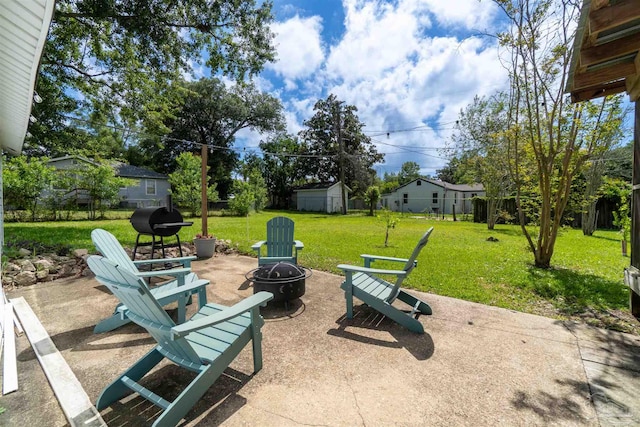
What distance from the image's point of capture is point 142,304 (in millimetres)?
1612

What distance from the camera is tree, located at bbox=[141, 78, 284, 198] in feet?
90.0

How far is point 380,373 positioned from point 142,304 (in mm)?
1724

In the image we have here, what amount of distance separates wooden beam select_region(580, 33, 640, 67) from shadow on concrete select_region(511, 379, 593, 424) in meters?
2.62

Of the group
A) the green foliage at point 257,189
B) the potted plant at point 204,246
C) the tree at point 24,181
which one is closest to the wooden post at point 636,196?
the potted plant at point 204,246

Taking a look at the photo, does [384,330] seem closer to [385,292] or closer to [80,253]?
[385,292]

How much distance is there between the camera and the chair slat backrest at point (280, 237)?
4754 mm

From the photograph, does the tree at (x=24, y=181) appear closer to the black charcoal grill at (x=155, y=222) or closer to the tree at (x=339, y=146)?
the black charcoal grill at (x=155, y=222)

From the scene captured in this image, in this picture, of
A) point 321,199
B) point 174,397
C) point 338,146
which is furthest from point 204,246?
point 321,199

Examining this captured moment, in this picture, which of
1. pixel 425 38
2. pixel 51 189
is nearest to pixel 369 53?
pixel 425 38

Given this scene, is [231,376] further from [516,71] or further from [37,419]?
[516,71]

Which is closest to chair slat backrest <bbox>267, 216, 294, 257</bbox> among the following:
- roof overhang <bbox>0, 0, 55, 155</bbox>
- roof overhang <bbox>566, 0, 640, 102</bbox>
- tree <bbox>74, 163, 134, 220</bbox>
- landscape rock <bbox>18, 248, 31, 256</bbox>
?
roof overhang <bbox>0, 0, 55, 155</bbox>

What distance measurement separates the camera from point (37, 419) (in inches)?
66.5

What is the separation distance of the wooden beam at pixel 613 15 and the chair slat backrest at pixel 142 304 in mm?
3348

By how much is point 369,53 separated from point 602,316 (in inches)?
425
